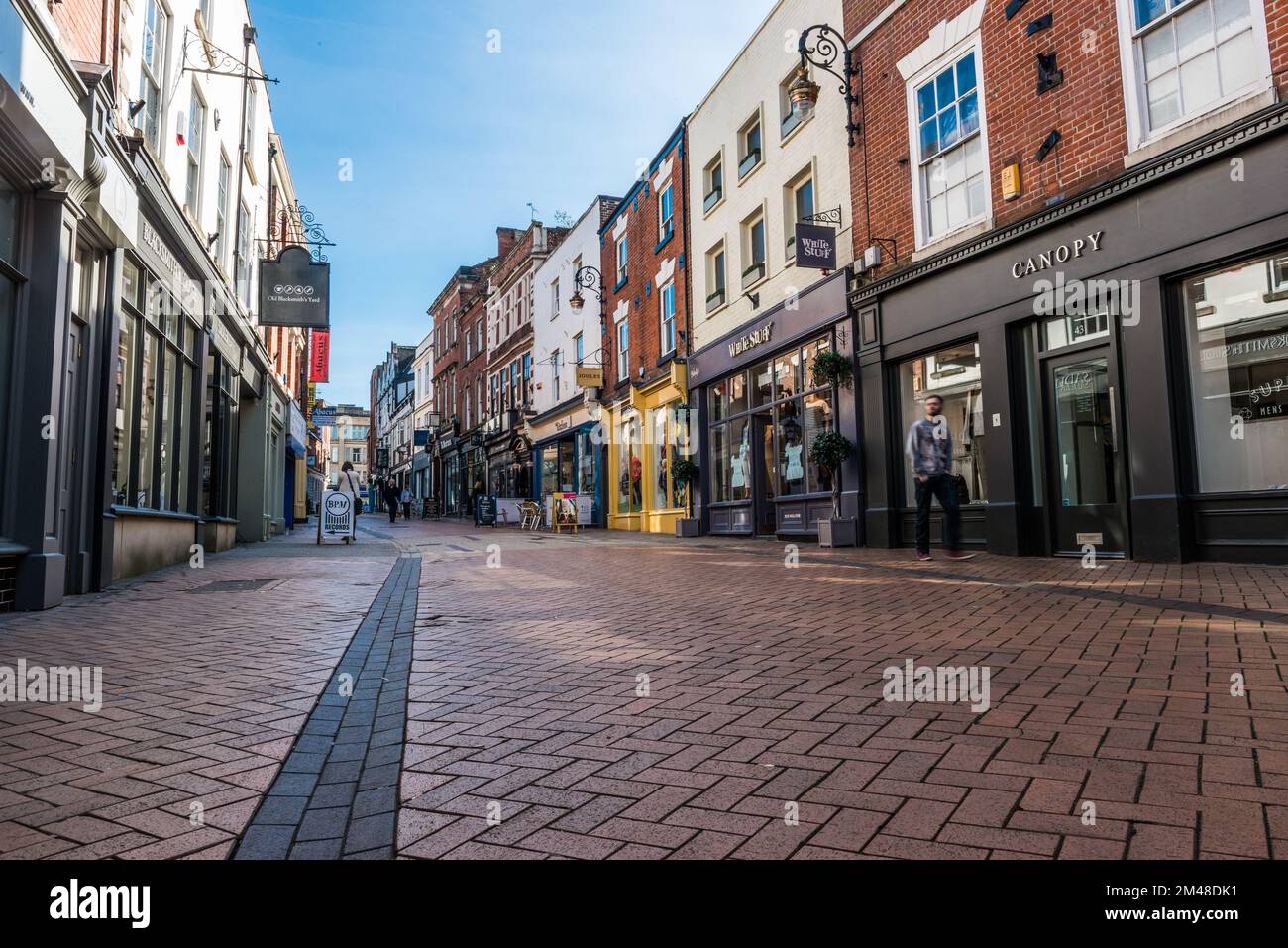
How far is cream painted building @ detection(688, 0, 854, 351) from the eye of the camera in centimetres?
1392

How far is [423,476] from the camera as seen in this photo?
5594 centimetres

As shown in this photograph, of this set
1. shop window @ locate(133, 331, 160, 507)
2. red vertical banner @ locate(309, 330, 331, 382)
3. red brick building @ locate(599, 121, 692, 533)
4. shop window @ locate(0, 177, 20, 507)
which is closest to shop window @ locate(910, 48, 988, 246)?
red brick building @ locate(599, 121, 692, 533)

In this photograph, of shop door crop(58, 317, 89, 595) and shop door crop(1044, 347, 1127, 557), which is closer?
shop door crop(58, 317, 89, 595)

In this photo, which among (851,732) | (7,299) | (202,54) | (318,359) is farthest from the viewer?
(318,359)

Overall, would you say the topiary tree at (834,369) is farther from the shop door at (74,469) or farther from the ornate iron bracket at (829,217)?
the shop door at (74,469)

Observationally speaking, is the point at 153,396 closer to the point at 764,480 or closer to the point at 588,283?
the point at 764,480

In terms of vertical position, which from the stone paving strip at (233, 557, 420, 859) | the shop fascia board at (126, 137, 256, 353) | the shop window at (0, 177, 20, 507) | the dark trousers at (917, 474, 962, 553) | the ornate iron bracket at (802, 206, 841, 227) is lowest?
the stone paving strip at (233, 557, 420, 859)

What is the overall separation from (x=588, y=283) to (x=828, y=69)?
45.7 feet

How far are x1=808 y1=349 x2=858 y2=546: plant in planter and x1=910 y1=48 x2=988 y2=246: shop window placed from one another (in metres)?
2.11

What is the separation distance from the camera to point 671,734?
10.1ft

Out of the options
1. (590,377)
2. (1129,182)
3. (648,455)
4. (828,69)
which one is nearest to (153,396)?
(828,69)

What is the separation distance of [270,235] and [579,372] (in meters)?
8.66

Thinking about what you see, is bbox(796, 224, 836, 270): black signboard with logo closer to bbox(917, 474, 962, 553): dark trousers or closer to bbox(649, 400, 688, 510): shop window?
bbox(917, 474, 962, 553): dark trousers
